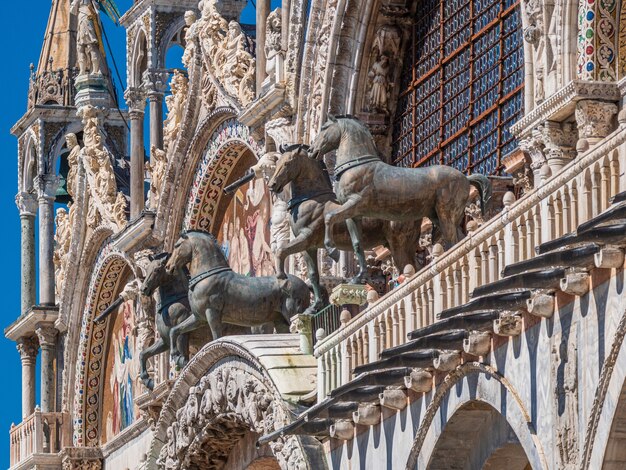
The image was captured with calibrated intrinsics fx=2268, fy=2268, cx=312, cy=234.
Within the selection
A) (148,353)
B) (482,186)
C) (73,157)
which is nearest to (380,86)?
(148,353)

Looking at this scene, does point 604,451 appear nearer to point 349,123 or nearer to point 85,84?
point 349,123

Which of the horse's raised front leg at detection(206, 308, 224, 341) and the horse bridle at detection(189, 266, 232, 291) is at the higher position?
the horse bridle at detection(189, 266, 232, 291)

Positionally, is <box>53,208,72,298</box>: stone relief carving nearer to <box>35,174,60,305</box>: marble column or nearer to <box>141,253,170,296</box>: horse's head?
<box>35,174,60,305</box>: marble column

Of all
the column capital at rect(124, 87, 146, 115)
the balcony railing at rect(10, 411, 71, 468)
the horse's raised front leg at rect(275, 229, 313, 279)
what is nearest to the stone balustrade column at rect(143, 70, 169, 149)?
the column capital at rect(124, 87, 146, 115)

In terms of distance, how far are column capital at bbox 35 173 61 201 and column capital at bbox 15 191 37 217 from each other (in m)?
0.67

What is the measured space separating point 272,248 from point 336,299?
191 inches

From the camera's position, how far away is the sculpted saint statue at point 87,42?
126 feet

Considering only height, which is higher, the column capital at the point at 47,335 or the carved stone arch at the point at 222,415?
the column capital at the point at 47,335

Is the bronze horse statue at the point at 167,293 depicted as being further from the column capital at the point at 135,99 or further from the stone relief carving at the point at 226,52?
the column capital at the point at 135,99

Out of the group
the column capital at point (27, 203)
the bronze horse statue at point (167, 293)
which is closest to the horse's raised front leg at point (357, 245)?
the bronze horse statue at point (167, 293)

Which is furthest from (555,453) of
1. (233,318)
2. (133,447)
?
(133,447)

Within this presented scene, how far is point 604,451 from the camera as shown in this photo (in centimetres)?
1578

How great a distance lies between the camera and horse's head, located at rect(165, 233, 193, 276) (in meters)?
26.9

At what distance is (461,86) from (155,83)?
10.2m
